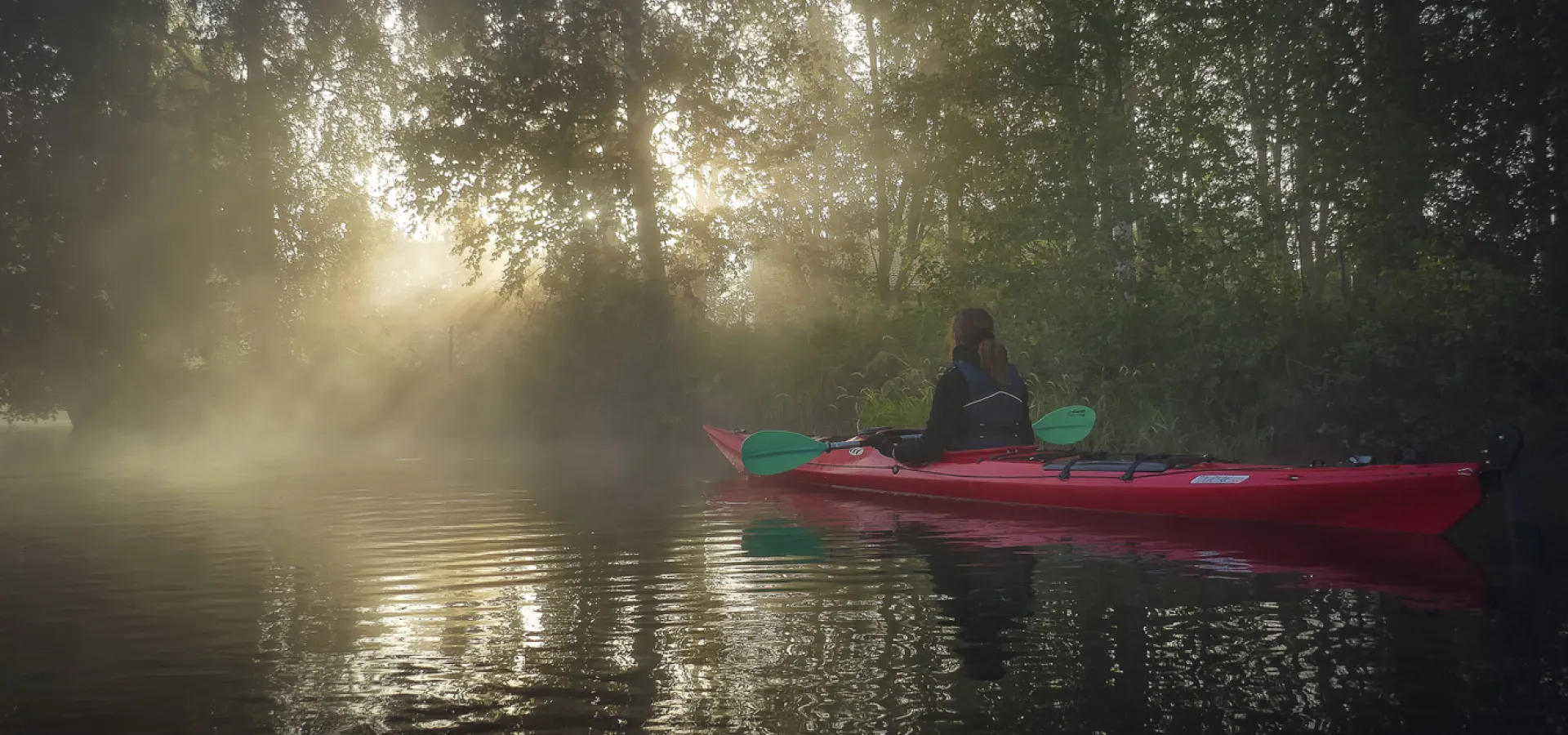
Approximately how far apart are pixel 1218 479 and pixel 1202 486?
0.11 meters

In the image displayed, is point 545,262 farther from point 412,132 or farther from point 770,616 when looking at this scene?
point 770,616

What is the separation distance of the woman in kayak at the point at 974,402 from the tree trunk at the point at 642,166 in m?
11.3

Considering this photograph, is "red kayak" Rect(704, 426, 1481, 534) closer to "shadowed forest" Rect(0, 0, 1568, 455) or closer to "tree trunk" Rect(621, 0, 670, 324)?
"shadowed forest" Rect(0, 0, 1568, 455)

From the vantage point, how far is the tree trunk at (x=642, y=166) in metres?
19.3

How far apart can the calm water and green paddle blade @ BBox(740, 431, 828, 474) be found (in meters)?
1.77

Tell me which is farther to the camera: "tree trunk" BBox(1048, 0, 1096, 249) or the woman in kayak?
"tree trunk" BBox(1048, 0, 1096, 249)

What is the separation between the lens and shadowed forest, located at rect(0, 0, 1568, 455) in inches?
398

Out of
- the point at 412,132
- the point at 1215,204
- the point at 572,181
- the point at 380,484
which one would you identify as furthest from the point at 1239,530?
the point at 412,132

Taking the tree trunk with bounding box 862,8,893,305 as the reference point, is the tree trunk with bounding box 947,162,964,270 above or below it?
below

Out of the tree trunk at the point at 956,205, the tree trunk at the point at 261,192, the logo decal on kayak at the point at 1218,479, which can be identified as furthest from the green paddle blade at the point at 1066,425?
the tree trunk at the point at 261,192

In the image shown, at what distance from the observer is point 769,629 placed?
422cm

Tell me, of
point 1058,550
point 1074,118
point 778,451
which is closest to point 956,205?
point 1074,118

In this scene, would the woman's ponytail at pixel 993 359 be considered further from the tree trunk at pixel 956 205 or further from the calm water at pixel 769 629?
the tree trunk at pixel 956 205

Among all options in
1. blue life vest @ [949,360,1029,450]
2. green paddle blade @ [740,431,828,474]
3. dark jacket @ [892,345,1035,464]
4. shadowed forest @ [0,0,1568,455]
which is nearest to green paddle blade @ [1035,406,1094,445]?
dark jacket @ [892,345,1035,464]
